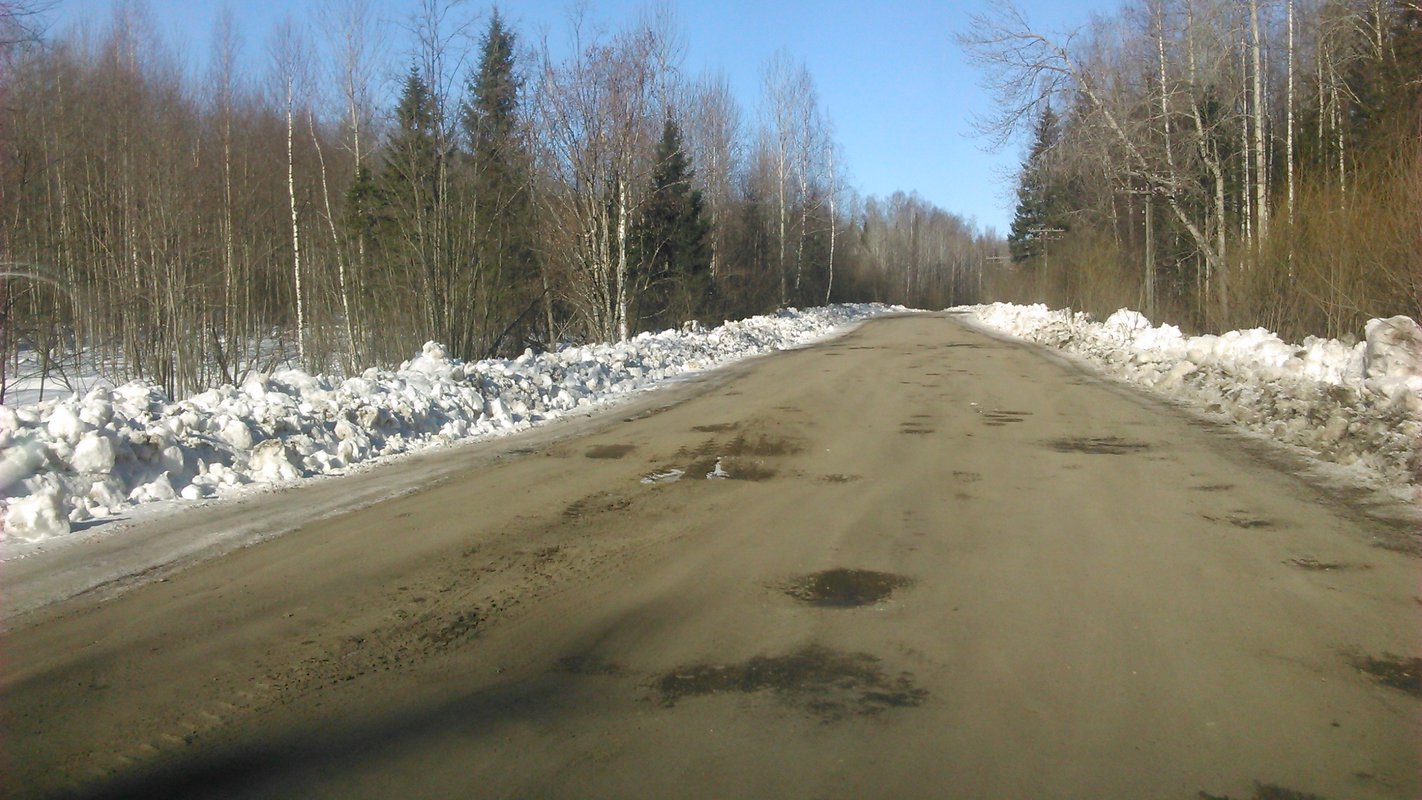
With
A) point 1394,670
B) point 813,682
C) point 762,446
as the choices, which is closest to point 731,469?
point 762,446

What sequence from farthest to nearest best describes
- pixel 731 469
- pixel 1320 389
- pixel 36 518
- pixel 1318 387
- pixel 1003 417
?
pixel 1003 417 → pixel 1318 387 → pixel 1320 389 → pixel 731 469 → pixel 36 518

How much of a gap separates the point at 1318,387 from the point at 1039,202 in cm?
4627

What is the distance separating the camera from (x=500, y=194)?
72.6 ft

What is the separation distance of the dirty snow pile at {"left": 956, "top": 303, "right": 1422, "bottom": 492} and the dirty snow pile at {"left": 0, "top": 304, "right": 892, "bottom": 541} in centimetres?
946

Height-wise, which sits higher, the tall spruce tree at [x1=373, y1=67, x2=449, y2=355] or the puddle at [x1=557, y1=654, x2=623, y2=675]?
→ the tall spruce tree at [x1=373, y1=67, x2=449, y2=355]

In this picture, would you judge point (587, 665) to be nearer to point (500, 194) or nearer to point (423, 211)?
point (423, 211)

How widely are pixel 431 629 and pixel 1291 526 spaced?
246 inches

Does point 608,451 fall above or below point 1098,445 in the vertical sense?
above

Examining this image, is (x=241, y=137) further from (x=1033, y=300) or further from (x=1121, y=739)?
(x=1033, y=300)

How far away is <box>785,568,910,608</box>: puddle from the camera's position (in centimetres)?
571

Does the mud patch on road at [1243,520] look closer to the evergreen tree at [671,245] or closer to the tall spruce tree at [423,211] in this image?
the tall spruce tree at [423,211]

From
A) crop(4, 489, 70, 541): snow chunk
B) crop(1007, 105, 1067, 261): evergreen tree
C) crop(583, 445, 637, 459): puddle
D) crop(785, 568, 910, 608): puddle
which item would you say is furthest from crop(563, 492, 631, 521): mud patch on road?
crop(1007, 105, 1067, 261): evergreen tree

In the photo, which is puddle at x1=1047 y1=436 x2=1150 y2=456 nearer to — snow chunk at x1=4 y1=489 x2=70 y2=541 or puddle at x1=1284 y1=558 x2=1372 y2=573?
puddle at x1=1284 y1=558 x2=1372 y2=573

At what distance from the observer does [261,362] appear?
27469mm
